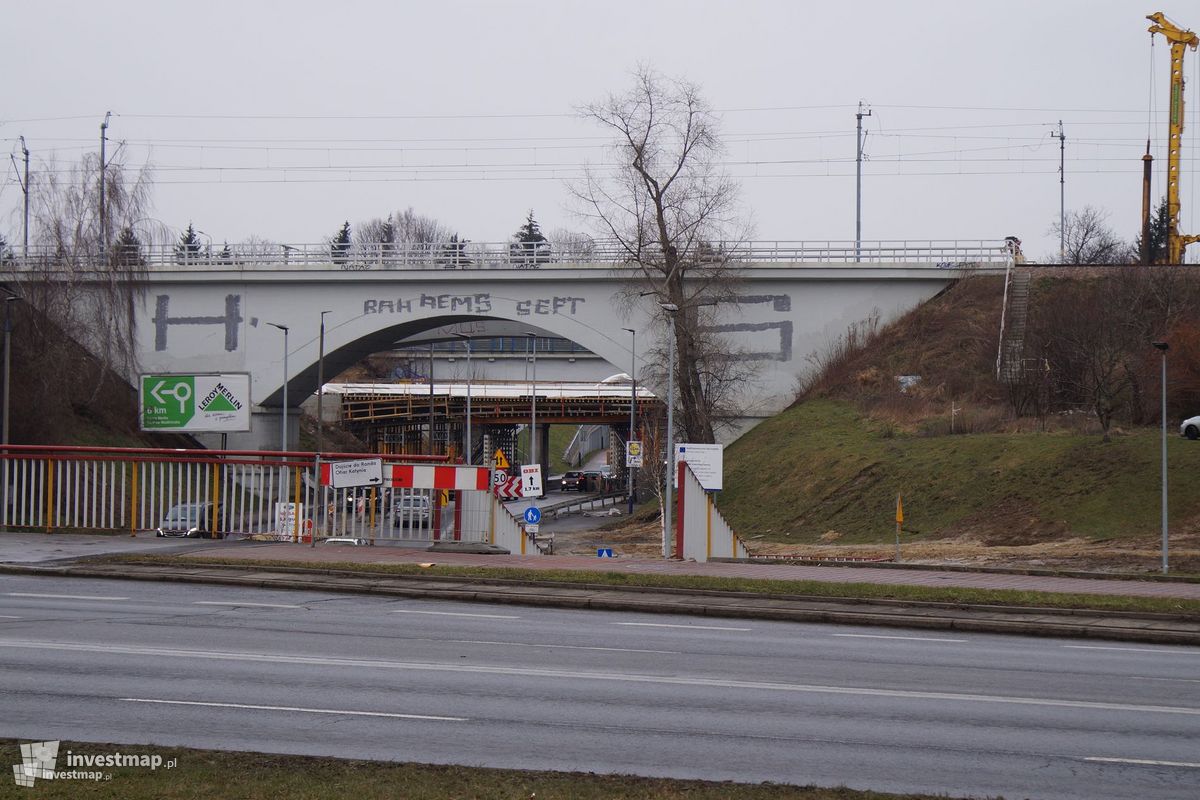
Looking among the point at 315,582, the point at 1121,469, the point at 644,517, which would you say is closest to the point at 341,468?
the point at 315,582

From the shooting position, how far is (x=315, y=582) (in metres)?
18.8

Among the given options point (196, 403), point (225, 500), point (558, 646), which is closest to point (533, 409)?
point (196, 403)

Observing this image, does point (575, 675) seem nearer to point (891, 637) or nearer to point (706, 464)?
point (891, 637)

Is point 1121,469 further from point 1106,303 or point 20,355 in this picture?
point 20,355

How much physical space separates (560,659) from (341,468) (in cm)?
1204

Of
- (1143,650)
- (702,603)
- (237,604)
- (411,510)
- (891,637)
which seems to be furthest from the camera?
(411,510)

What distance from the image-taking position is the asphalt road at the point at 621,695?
8.48 m

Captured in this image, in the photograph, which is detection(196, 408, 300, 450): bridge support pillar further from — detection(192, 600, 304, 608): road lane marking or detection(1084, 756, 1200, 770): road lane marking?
detection(1084, 756, 1200, 770): road lane marking

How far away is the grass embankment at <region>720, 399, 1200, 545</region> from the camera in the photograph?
32500 mm

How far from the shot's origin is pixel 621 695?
35.2 feet

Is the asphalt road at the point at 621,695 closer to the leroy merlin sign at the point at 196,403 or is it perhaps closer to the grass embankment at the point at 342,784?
the grass embankment at the point at 342,784

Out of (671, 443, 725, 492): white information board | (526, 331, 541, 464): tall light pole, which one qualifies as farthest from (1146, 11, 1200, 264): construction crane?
(671, 443, 725, 492): white information board

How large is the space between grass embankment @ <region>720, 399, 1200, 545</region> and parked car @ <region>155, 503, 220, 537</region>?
60.6ft

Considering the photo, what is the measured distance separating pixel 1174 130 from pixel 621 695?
62.8 metres
